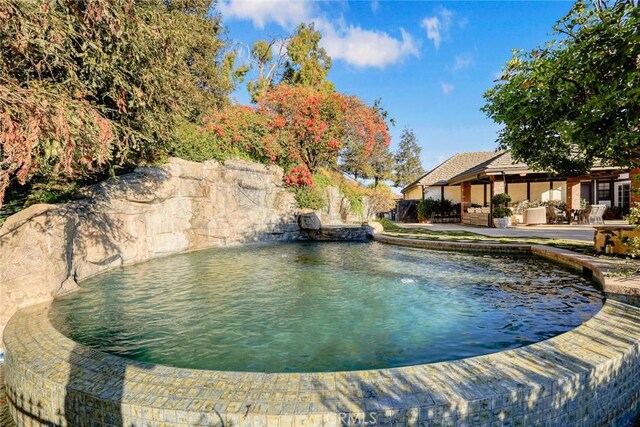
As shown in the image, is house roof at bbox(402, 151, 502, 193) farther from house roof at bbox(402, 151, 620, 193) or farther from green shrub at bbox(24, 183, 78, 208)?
green shrub at bbox(24, 183, 78, 208)

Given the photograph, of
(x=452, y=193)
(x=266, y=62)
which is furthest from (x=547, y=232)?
(x=266, y=62)

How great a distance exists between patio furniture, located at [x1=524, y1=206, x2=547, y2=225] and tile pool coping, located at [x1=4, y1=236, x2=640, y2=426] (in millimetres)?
15940

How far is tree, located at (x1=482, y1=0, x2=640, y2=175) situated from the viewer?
4.85m

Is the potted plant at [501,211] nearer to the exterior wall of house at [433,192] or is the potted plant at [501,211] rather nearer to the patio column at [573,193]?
the patio column at [573,193]

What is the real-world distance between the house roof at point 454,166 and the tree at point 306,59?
438 inches

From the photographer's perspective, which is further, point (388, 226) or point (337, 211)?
point (337, 211)

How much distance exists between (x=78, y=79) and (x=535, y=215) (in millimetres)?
19100

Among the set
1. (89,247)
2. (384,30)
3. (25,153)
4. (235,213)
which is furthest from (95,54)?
(384,30)

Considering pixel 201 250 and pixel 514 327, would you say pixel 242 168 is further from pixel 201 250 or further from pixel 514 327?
pixel 514 327

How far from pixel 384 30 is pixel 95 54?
15102 millimetres

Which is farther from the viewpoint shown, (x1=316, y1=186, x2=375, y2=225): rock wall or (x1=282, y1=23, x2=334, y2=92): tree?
(x1=282, y1=23, x2=334, y2=92): tree

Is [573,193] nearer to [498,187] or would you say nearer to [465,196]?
[498,187]

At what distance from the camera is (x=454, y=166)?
2698 cm

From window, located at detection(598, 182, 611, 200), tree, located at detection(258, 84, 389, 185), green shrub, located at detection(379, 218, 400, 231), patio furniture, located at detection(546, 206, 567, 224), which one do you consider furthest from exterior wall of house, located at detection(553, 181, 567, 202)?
tree, located at detection(258, 84, 389, 185)
